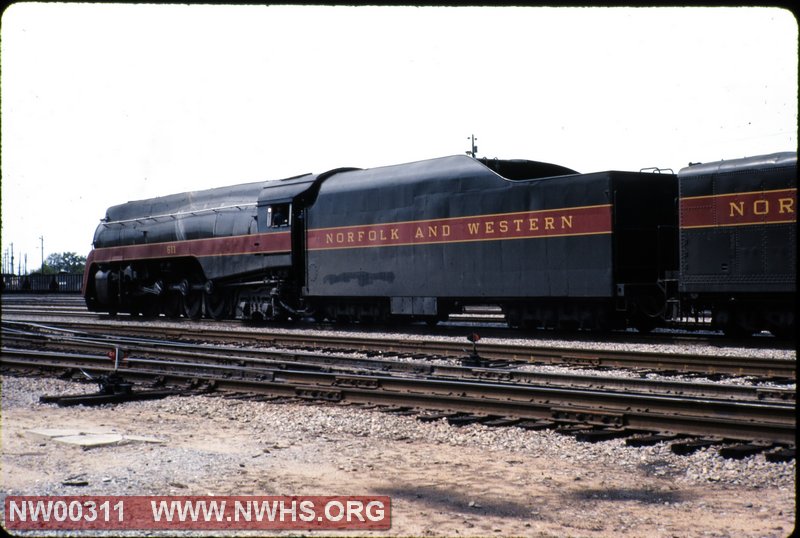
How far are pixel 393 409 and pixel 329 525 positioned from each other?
4.06 m

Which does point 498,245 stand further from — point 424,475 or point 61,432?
point 424,475

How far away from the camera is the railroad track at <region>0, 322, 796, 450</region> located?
761 cm

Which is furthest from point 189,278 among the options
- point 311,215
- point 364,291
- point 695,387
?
point 695,387

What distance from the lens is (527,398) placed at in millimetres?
9289

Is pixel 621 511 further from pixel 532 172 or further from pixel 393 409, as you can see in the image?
pixel 532 172

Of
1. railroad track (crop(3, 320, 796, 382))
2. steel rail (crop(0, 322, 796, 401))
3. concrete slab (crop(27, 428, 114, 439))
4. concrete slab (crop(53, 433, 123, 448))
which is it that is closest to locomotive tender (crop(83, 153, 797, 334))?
railroad track (crop(3, 320, 796, 382))

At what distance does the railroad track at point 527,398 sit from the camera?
761 cm

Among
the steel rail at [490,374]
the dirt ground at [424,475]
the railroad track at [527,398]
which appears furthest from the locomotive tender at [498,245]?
the dirt ground at [424,475]

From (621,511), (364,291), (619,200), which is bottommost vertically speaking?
(621,511)

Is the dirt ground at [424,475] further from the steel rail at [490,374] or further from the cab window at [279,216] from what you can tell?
the cab window at [279,216]

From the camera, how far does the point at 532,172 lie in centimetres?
1834

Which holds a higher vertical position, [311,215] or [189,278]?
[311,215]

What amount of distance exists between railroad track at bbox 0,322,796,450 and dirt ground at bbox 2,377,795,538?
60cm

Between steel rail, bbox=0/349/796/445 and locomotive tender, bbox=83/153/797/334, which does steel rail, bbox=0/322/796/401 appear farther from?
locomotive tender, bbox=83/153/797/334
